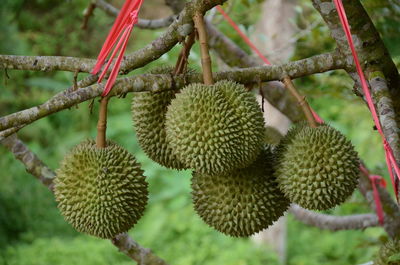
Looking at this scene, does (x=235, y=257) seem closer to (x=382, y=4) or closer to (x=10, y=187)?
(x=10, y=187)

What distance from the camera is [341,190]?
1216 mm

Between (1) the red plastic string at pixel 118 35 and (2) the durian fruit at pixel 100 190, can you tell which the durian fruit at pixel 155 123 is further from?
(1) the red plastic string at pixel 118 35

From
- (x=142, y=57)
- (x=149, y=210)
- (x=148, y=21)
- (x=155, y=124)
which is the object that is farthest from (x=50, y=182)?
(x=149, y=210)

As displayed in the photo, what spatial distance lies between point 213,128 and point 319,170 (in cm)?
24

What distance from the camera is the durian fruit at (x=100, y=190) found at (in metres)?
1.19

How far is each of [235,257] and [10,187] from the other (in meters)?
2.12

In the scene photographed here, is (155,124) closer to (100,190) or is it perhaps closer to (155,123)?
(155,123)

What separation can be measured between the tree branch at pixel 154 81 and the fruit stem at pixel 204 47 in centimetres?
5

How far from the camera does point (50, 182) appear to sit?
5.53 ft

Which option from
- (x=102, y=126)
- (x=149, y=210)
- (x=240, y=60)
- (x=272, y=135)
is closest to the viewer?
(x=102, y=126)

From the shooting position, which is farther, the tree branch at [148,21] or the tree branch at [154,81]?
the tree branch at [148,21]

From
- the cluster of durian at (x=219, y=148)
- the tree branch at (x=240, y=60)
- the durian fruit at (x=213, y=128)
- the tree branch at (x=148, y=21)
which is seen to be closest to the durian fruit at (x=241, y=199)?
the cluster of durian at (x=219, y=148)

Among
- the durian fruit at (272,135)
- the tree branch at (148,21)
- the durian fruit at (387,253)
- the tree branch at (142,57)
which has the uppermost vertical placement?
the tree branch at (142,57)

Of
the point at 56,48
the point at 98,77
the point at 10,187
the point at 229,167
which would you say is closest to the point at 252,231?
the point at 229,167
